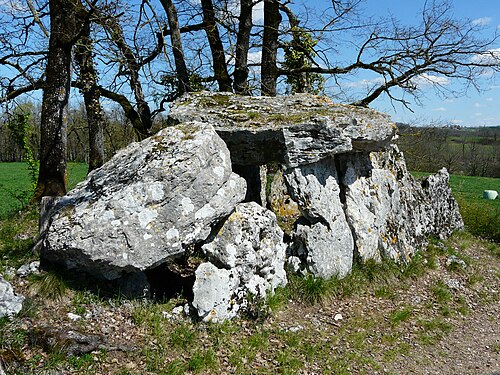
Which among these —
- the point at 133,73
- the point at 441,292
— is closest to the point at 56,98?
the point at 133,73

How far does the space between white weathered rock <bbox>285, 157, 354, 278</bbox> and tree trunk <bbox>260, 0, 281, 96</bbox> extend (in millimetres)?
4769

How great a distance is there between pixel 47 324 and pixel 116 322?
0.82m

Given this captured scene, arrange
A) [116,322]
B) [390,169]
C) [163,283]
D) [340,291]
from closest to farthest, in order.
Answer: [116,322] < [163,283] < [340,291] < [390,169]

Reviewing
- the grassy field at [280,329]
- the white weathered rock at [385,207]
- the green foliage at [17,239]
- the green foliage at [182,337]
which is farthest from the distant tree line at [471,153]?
the green foliage at [182,337]

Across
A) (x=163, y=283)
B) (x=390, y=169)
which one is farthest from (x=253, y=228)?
(x=390, y=169)

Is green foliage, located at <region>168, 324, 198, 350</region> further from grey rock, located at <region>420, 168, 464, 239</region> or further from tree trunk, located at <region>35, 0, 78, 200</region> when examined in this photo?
grey rock, located at <region>420, 168, 464, 239</region>

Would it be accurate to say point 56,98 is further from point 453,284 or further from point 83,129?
point 453,284

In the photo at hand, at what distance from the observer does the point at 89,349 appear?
5.08m

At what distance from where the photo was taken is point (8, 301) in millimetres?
5438

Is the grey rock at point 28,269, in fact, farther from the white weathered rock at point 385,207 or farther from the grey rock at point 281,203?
the grey rock at point 281,203

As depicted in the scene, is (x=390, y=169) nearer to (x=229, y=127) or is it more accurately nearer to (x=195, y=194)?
(x=229, y=127)

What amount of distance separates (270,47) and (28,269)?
334 inches

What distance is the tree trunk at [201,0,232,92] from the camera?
1171 centimetres

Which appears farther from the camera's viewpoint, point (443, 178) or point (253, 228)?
point (443, 178)
